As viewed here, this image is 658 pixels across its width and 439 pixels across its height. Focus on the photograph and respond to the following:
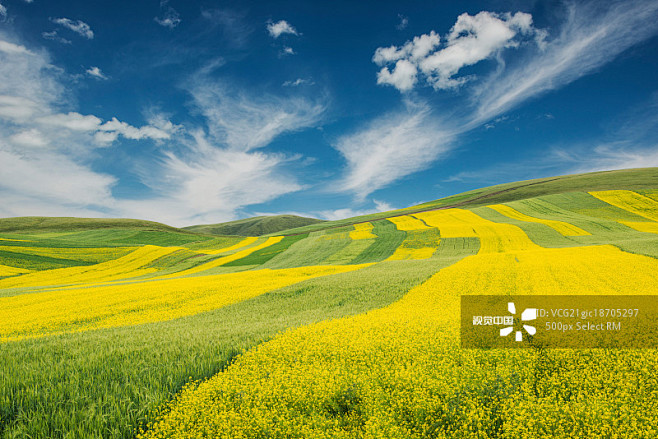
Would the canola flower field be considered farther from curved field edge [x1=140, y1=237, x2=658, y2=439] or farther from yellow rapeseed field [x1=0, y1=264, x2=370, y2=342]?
yellow rapeseed field [x1=0, y1=264, x2=370, y2=342]

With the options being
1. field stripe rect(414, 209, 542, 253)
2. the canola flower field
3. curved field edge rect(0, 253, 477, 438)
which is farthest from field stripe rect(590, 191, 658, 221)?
curved field edge rect(0, 253, 477, 438)

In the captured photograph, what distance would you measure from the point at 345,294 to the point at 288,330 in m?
7.07

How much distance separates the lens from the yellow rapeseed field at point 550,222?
40.5 m

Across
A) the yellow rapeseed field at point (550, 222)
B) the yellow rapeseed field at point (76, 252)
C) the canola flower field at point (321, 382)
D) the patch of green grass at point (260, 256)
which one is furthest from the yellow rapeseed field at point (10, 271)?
the yellow rapeseed field at point (550, 222)

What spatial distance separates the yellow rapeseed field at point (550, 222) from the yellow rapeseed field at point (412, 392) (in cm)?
4417

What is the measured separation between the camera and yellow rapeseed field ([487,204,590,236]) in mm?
40472

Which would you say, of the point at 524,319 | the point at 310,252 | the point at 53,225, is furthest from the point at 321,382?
the point at 53,225

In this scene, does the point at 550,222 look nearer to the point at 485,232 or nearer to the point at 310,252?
the point at 485,232

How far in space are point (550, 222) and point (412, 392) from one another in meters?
54.7

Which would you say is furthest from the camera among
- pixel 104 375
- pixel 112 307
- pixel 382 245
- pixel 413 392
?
pixel 382 245

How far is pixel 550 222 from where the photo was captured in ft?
156

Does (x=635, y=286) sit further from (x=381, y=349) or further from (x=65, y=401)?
(x=65, y=401)

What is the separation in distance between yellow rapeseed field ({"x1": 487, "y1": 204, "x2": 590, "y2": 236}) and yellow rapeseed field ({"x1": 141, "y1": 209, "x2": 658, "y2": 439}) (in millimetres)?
44175

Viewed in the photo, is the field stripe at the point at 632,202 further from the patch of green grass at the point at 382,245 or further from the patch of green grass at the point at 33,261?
the patch of green grass at the point at 33,261
